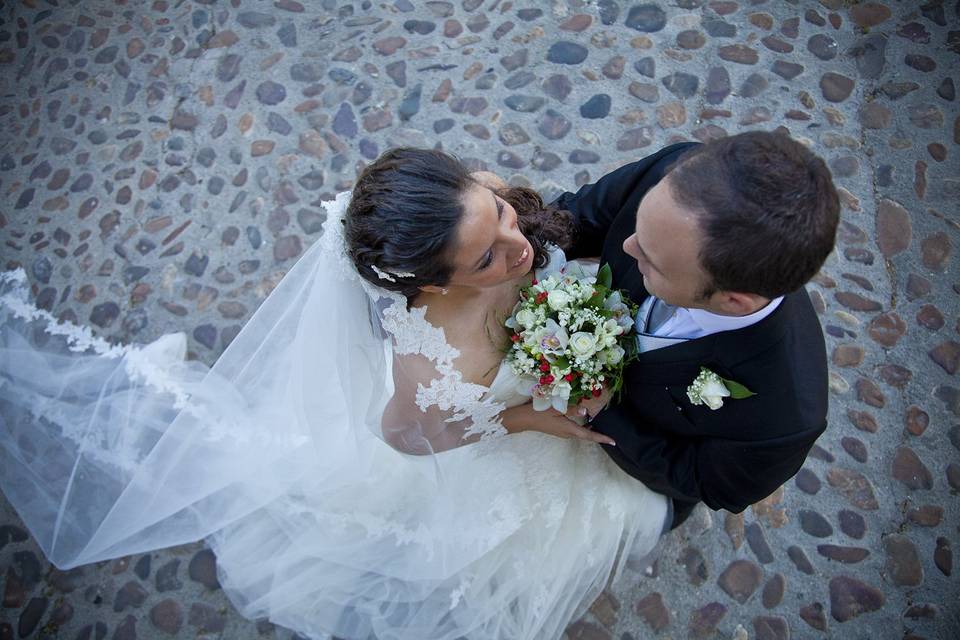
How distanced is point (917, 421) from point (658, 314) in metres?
2.08

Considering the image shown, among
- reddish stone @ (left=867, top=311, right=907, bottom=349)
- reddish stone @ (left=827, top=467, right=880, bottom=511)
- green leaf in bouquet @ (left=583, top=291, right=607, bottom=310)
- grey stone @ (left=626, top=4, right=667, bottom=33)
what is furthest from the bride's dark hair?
grey stone @ (left=626, top=4, right=667, bottom=33)

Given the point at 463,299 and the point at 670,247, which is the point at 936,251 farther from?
the point at 463,299

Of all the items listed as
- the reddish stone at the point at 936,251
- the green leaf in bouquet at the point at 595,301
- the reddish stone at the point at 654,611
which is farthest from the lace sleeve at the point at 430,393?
the reddish stone at the point at 936,251

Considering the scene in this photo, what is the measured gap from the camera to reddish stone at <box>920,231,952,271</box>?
13.9ft

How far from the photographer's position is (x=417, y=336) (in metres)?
2.84

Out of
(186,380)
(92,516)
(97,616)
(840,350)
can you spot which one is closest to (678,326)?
(840,350)

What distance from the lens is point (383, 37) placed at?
529 cm

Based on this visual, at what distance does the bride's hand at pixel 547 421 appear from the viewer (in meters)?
3.05

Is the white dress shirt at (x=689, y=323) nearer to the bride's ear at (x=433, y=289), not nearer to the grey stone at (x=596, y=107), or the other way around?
the bride's ear at (x=433, y=289)

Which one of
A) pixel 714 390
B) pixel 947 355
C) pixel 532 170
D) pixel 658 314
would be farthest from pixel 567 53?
pixel 714 390

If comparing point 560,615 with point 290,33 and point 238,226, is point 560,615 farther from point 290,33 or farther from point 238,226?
point 290,33

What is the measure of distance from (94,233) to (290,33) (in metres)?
2.05

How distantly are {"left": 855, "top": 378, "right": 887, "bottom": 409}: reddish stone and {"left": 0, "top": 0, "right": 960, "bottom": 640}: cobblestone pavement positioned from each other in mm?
13

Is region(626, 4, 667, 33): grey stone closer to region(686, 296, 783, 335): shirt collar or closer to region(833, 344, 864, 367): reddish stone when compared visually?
region(833, 344, 864, 367): reddish stone
